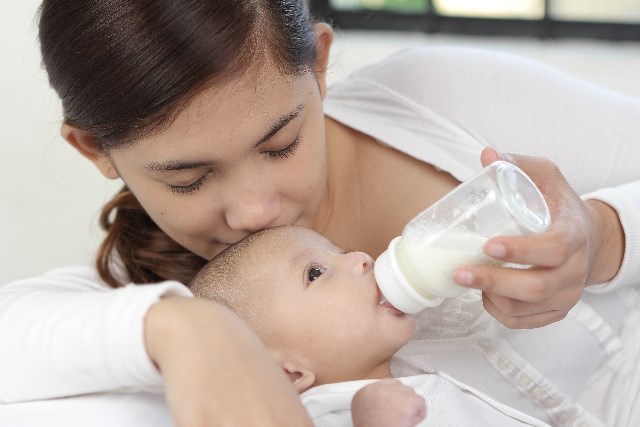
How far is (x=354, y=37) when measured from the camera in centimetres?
292

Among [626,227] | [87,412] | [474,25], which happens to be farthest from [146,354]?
[474,25]

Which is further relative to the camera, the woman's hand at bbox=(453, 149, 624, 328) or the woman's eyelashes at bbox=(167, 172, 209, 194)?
the woman's eyelashes at bbox=(167, 172, 209, 194)

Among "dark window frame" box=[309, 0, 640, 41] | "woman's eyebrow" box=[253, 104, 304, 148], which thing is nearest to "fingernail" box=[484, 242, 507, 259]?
"woman's eyebrow" box=[253, 104, 304, 148]

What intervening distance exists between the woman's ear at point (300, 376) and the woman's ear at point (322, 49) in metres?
0.46

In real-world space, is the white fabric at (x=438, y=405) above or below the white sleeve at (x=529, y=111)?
below

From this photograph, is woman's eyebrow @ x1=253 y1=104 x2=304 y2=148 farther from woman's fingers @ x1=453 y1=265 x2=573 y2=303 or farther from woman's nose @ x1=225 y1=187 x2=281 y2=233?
woman's fingers @ x1=453 y1=265 x2=573 y2=303

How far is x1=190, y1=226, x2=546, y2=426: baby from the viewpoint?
1221mm

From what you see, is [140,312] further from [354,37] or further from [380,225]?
[354,37]

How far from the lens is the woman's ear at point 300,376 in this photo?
49.5 inches

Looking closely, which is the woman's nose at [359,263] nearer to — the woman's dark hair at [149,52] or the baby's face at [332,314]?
the baby's face at [332,314]

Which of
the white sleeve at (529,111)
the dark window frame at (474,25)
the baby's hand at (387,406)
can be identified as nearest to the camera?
the baby's hand at (387,406)

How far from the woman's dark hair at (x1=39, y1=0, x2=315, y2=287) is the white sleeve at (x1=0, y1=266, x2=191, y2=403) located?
27cm

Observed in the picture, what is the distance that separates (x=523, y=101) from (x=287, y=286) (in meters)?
0.60

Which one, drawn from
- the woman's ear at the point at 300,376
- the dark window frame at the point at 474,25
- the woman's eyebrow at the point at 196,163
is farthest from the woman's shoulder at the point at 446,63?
the dark window frame at the point at 474,25
